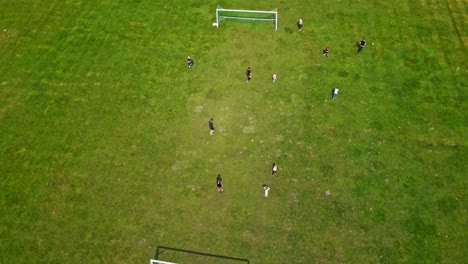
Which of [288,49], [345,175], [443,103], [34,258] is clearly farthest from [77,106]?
[443,103]

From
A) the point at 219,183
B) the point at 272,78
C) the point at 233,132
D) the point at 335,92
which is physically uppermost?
the point at 335,92

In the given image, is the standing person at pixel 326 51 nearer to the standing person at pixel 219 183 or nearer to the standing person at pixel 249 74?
the standing person at pixel 249 74

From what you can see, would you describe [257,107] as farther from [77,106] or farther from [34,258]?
[34,258]

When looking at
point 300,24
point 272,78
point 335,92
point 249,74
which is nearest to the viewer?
point 335,92

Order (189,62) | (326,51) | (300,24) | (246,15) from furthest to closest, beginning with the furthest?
(246,15) < (300,24) < (326,51) < (189,62)

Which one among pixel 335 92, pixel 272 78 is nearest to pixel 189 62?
pixel 272 78

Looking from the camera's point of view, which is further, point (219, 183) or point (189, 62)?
point (189, 62)

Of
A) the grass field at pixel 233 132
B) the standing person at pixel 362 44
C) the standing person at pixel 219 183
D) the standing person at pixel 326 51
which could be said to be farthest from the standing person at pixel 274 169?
the standing person at pixel 362 44

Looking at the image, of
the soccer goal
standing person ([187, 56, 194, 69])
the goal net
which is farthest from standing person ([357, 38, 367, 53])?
the goal net

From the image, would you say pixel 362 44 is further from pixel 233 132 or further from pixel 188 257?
pixel 188 257
